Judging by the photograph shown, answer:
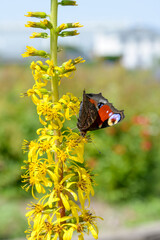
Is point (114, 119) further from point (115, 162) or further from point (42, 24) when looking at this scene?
point (115, 162)

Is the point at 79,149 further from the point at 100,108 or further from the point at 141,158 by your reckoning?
the point at 141,158

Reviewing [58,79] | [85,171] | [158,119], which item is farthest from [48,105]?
[158,119]

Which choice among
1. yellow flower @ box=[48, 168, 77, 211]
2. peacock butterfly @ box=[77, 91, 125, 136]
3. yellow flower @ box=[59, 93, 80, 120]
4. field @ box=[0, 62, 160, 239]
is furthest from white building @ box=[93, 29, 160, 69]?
yellow flower @ box=[48, 168, 77, 211]

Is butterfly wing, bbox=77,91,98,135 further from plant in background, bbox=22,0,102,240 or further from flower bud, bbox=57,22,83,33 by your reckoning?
flower bud, bbox=57,22,83,33

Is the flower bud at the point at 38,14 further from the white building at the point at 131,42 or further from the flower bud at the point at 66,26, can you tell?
the white building at the point at 131,42

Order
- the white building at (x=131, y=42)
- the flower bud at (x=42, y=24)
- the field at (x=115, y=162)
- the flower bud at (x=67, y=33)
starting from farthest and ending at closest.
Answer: the white building at (x=131, y=42) < the field at (x=115, y=162) < the flower bud at (x=67, y=33) < the flower bud at (x=42, y=24)

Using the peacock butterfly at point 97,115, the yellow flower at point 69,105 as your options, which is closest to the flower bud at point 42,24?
the yellow flower at point 69,105

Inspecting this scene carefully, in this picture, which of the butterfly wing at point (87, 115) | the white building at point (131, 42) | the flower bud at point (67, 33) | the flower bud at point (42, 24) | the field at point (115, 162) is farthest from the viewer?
the white building at point (131, 42)

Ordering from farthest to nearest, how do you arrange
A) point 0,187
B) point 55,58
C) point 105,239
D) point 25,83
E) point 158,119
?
1. point 25,83
2. point 158,119
3. point 0,187
4. point 105,239
5. point 55,58
